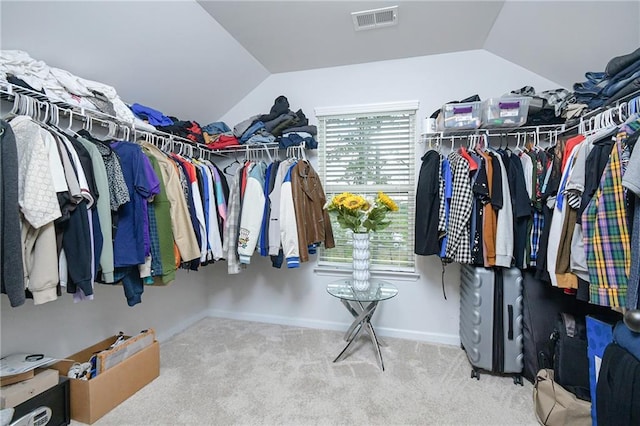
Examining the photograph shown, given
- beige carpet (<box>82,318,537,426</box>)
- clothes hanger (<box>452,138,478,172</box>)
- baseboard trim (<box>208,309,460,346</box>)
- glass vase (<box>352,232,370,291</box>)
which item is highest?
clothes hanger (<box>452,138,478,172</box>)

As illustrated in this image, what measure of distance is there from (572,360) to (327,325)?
170cm

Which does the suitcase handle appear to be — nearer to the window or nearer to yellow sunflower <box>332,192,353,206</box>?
the window

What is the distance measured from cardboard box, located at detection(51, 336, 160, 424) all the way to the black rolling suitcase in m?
2.09

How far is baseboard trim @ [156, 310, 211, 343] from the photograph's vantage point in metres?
2.39

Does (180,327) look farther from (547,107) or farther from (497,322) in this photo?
(547,107)

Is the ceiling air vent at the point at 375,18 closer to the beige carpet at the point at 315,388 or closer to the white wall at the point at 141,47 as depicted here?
the white wall at the point at 141,47

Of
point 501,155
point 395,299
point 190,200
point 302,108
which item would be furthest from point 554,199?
point 190,200

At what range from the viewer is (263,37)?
2115 mm

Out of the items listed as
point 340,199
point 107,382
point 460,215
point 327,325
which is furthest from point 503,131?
point 107,382

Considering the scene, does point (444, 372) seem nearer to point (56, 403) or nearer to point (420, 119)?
point (420, 119)

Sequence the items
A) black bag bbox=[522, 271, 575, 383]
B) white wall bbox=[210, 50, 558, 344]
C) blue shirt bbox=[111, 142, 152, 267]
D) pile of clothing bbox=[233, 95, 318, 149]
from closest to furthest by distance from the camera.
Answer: blue shirt bbox=[111, 142, 152, 267] → black bag bbox=[522, 271, 575, 383] → white wall bbox=[210, 50, 558, 344] → pile of clothing bbox=[233, 95, 318, 149]

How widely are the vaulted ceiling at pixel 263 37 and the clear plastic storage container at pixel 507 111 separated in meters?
0.41

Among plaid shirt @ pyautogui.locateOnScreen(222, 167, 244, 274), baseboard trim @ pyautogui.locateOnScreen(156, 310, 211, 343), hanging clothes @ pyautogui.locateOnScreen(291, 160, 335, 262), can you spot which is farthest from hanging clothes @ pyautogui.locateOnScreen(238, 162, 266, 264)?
baseboard trim @ pyautogui.locateOnScreen(156, 310, 211, 343)

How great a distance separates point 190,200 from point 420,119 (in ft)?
6.27
